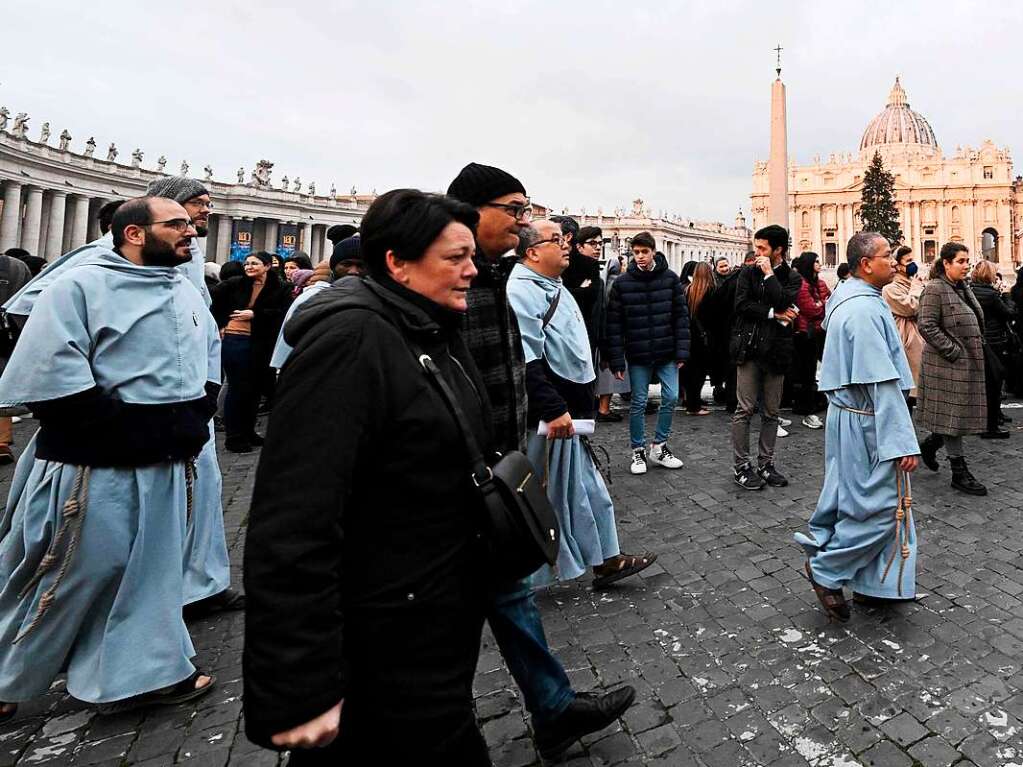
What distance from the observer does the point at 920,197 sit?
262ft

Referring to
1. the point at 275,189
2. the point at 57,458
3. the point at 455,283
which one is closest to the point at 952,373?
the point at 455,283

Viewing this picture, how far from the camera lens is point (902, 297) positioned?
727cm

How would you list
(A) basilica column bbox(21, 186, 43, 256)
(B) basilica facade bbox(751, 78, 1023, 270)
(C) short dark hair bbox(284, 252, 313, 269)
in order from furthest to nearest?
(B) basilica facade bbox(751, 78, 1023, 270) → (A) basilica column bbox(21, 186, 43, 256) → (C) short dark hair bbox(284, 252, 313, 269)

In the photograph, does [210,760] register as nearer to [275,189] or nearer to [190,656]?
[190,656]

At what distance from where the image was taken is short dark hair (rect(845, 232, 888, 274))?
11.4 ft

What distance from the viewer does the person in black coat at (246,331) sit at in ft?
24.1

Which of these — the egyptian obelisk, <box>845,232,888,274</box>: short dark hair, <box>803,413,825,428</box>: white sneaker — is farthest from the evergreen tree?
<box>845,232,888,274</box>: short dark hair

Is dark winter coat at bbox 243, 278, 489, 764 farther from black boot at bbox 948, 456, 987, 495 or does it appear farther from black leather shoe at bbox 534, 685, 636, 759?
black boot at bbox 948, 456, 987, 495

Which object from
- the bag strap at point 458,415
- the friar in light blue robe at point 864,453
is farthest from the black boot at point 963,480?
the bag strap at point 458,415

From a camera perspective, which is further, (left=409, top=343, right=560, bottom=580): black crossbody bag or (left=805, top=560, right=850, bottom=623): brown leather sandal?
(left=805, top=560, right=850, bottom=623): brown leather sandal

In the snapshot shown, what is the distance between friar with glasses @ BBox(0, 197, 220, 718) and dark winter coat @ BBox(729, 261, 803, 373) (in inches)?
190

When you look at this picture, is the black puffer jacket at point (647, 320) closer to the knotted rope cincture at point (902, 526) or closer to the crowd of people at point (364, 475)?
the crowd of people at point (364, 475)

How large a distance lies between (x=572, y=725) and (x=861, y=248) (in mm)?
3038

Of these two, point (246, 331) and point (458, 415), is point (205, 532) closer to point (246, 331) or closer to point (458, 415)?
point (458, 415)
